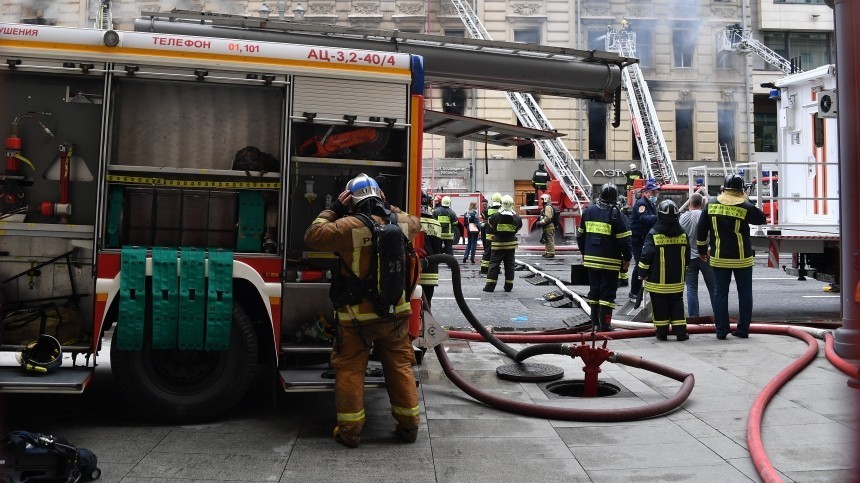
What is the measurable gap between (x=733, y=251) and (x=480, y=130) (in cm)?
286

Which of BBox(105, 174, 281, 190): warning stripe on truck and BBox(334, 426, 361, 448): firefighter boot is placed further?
BBox(105, 174, 281, 190): warning stripe on truck

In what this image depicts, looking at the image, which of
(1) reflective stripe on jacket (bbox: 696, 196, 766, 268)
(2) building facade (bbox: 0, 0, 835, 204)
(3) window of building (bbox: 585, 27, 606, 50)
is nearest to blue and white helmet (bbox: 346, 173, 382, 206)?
(1) reflective stripe on jacket (bbox: 696, 196, 766, 268)

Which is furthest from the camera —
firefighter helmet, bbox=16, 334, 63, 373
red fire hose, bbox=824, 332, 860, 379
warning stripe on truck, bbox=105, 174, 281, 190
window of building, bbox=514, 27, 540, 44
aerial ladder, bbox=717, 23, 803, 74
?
window of building, bbox=514, 27, 540, 44

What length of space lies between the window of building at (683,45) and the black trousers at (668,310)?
24096mm

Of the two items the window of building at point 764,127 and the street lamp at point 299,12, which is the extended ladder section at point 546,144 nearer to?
the street lamp at point 299,12

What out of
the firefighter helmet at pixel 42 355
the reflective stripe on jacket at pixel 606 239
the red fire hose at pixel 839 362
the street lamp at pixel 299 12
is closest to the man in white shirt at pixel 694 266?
the reflective stripe on jacket at pixel 606 239

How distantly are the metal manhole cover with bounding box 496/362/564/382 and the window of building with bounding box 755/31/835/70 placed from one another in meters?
31.9

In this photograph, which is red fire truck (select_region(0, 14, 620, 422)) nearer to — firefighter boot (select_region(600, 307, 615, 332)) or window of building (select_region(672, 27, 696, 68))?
firefighter boot (select_region(600, 307, 615, 332))

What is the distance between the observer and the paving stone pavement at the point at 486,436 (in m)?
3.97

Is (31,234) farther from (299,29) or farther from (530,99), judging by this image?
(530,99)

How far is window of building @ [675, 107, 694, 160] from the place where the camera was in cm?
3303

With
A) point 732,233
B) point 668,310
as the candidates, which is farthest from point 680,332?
point 732,233

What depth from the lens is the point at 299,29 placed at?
20.3ft

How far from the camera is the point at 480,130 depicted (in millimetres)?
7078
